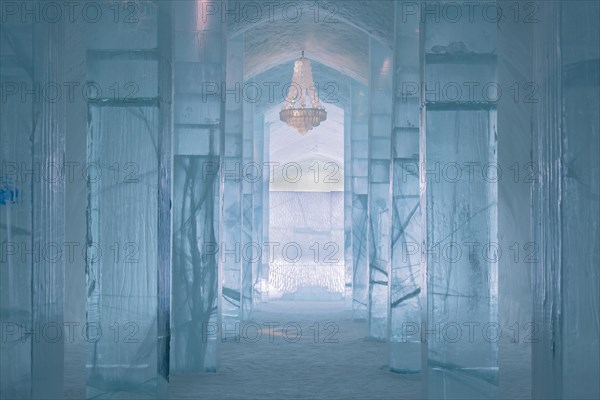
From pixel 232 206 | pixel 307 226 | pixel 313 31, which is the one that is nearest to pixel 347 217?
pixel 307 226

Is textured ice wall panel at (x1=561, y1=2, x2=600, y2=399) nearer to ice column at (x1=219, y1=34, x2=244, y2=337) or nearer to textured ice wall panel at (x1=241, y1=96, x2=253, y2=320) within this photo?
ice column at (x1=219, y1=34, x2=244, y2=337)

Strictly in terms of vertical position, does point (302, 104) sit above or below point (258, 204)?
above

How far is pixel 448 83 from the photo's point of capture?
19.3 feet

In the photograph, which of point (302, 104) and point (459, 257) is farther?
point (302, 104)

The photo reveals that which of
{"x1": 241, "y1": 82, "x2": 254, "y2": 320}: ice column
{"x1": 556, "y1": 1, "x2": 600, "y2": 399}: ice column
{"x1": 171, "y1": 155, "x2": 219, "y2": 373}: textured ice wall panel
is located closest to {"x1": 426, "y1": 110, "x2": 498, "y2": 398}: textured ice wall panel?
{"x1": 556, "y1": 1, "x2": 600, "y2": 399}: ice column

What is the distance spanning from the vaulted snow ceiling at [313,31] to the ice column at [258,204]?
2574mm

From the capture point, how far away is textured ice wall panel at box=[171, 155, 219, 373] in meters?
8.70

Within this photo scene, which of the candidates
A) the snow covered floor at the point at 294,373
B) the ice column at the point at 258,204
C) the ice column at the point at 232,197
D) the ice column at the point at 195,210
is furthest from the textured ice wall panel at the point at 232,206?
the ice column at the point at 258,204

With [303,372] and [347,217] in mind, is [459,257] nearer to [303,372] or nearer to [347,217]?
[303,372]

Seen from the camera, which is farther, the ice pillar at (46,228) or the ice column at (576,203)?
the ice pillar at (46,228)

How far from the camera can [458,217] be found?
19.2 feet

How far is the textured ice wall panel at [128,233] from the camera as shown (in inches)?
233

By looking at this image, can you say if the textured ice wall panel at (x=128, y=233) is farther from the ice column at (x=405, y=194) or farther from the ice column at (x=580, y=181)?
the ice column at (x=405, y=194)

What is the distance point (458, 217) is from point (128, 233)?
241 cm
